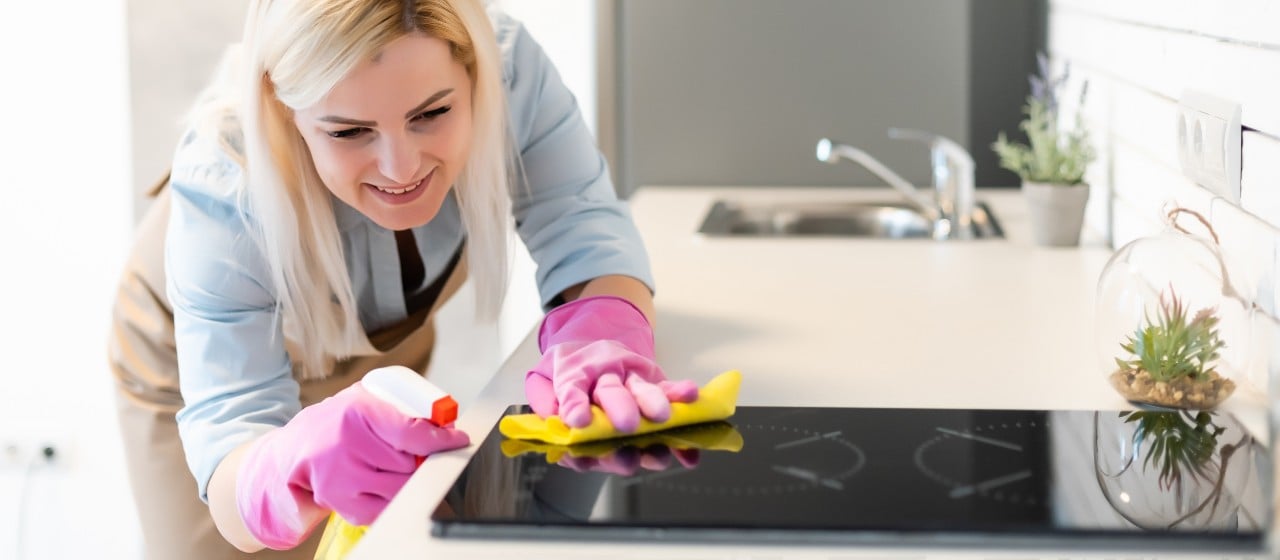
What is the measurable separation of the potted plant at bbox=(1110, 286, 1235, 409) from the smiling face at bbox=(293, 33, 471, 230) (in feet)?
2.10

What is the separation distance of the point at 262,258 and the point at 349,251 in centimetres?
19

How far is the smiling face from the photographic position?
1.17m

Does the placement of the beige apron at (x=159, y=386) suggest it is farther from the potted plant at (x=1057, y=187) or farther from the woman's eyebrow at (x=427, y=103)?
the potted plant at (x=1057, y=187)

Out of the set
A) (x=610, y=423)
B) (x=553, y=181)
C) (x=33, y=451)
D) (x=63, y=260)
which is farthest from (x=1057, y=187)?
(x=33, y=451)

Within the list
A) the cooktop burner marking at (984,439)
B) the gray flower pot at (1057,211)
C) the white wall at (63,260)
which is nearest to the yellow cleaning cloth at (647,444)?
the cooktop burner marking at (984,439)

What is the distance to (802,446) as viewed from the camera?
967 mm

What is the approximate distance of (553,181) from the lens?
1527mm

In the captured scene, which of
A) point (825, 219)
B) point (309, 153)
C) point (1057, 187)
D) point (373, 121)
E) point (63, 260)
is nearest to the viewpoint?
point (373, 121)

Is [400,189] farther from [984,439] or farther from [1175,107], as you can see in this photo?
[1175,107]

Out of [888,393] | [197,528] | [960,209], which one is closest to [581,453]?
[888,393]

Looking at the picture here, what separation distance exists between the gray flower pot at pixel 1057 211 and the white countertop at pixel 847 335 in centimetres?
2

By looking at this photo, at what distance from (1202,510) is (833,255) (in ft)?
3.54

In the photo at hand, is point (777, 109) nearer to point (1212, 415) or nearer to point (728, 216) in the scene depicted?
point (728, 216)

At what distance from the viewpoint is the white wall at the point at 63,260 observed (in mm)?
2799
